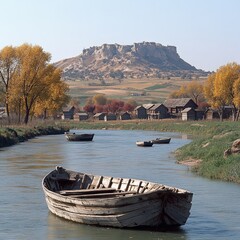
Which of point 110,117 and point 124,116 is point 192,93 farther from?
point 110,117

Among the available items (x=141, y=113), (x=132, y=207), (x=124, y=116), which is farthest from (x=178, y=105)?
(x=132, y=207)

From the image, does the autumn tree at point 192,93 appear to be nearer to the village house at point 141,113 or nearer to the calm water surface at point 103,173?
the village house at point 141,113

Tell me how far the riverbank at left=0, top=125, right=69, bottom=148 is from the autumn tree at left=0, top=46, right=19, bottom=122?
5.37m

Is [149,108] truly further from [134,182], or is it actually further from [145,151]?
[134,182]

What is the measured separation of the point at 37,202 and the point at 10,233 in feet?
16.4

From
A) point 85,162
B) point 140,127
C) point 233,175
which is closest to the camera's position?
point 233,175

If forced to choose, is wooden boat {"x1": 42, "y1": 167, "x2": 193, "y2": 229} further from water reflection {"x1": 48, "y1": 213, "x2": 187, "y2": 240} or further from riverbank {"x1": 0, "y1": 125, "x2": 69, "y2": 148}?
riverbank {"x1": 0, "y1": 125, "x2": 69, "y2": 148}

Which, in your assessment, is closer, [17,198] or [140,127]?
[17,198]

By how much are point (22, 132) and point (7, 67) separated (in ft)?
52.9

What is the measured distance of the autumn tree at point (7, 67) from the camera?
253 feet

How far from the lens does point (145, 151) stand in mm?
48125

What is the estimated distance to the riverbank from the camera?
54022mm

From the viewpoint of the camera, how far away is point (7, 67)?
3081 inches

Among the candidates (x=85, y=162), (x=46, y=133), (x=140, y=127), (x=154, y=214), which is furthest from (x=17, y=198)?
(x=140, y=127)
